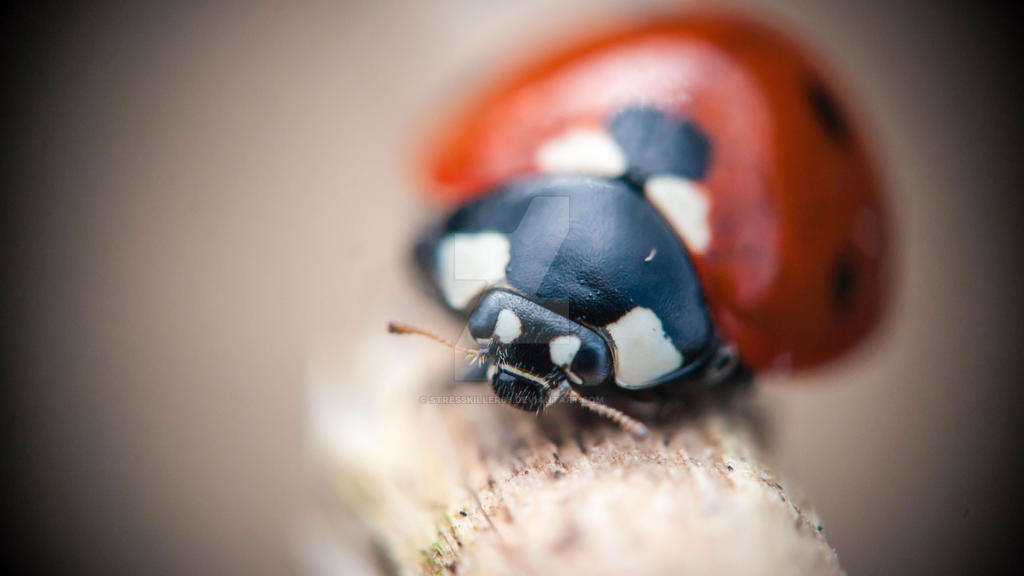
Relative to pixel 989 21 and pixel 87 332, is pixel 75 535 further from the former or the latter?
pixel 989 21

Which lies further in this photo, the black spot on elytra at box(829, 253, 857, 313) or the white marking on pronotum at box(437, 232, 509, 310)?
the black spot on elytra at box(829, 253, 857, 313)

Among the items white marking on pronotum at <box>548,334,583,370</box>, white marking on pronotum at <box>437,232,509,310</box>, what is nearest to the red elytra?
white marking on pronotum at <box>437,232,509,310</box>

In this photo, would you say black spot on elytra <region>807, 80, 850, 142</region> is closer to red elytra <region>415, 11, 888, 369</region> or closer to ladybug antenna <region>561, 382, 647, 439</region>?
red elytra <region>415, 11, 888, 369</region>

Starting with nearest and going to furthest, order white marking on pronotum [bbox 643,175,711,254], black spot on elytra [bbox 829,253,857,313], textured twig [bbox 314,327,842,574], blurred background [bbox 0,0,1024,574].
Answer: textured twig [bbox 314,327,842,574], white marking on pronotum [bbox 643,175,711,254], black spot on elytra [bbox 829,253,857,313], blurred background [bbox 0,0,1024,574]

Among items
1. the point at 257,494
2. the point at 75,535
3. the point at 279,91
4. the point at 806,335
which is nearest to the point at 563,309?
the point at 806,335

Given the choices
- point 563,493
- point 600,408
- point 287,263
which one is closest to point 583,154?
point 600,408

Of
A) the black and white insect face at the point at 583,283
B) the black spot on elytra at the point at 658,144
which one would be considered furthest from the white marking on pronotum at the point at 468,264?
the black spot on elytra at the point at 658,144

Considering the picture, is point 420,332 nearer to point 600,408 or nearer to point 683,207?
point 600,408
